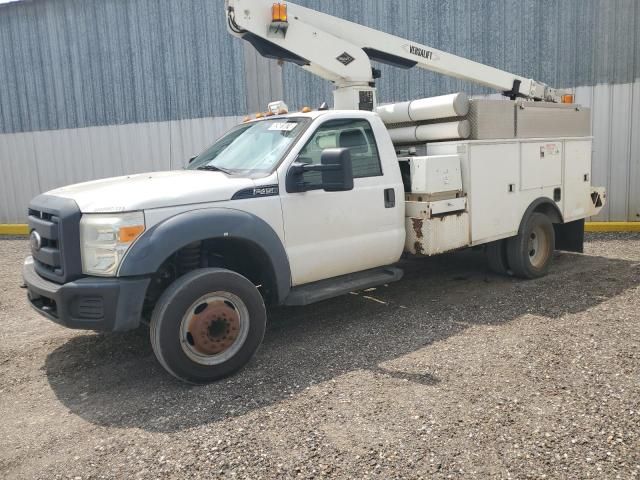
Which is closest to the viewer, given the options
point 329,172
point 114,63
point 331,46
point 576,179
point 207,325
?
point 207,325

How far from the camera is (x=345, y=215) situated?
5.29 metres

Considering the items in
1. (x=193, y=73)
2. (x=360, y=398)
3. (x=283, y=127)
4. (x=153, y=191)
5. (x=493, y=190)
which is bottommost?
(x=360, y=398)

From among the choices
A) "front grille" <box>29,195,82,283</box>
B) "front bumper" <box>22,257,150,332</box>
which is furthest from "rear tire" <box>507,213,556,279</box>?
"front grille" <box>29,195,82,283</box>

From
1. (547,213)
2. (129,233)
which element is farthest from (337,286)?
(547,213)

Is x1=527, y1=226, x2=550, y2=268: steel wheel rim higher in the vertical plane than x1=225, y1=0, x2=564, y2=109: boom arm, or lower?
lower

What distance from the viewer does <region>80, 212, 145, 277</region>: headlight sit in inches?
159

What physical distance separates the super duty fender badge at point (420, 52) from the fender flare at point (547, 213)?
7.22ft

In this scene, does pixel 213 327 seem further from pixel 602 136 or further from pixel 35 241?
pixel 602 136

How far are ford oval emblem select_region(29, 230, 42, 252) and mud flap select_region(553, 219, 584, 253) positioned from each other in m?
6.57

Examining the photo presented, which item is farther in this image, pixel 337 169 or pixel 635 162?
pixel 635 162

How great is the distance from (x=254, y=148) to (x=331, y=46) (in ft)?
5.45

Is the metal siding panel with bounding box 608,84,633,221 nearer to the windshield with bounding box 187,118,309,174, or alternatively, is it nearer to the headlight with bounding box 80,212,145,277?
the windshield with bounding box 187,118,309,174

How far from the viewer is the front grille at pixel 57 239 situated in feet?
13.6

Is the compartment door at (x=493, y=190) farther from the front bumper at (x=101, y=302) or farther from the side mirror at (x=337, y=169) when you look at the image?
the front bumper at (x=101, y=302)
